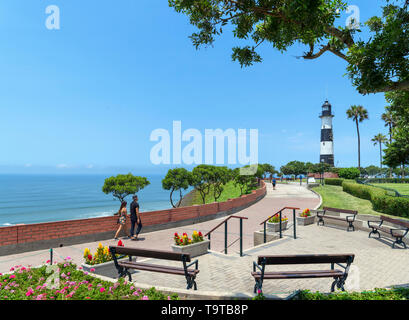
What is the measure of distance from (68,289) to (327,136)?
8228 centimetres

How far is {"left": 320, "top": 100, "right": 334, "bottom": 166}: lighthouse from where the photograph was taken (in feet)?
243

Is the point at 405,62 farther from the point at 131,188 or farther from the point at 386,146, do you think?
the point at 131,188

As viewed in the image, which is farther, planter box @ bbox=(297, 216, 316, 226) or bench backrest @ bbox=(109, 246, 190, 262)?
planter box @ bbox=(297, 216, 316, 226)

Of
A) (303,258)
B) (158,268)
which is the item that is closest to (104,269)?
(158,268)

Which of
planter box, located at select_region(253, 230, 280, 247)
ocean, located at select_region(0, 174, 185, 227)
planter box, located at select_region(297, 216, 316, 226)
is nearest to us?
planter box, located at select_region(253, 230, 280, 247)

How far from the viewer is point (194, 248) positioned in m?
7.89

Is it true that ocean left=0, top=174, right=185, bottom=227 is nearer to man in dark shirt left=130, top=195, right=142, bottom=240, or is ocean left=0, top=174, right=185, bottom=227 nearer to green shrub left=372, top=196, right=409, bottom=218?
man in dark shirt left=130, top=195, right=142, bottom=240

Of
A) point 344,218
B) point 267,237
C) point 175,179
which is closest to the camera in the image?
point 267,237

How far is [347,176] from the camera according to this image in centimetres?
5069

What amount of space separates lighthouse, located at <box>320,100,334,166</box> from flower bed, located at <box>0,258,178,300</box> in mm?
77781

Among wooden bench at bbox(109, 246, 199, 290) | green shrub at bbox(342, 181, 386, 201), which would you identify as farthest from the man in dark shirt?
green shrub at bbox(342, 181, 386, 201)

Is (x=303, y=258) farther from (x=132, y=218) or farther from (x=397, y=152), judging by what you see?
(x=397, y=152)

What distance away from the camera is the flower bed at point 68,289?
3.89 metres
